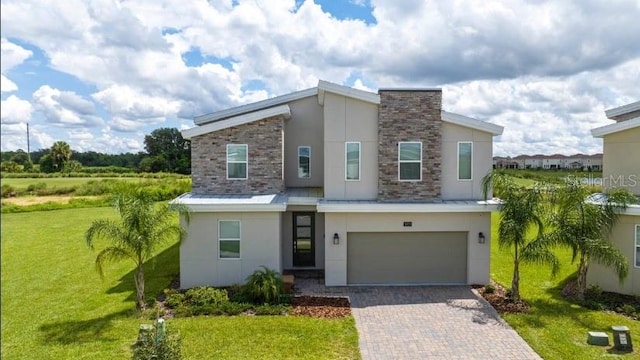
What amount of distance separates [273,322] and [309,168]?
8.08 m

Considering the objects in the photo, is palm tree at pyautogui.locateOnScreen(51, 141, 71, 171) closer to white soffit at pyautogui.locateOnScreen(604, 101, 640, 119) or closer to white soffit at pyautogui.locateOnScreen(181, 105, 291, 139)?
white soffit at pyautogui.locateOnScreen(181, 105, 291, 139)

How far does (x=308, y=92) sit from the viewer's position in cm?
1880

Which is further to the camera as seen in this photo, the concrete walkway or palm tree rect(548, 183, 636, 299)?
palm tree rect(548, 183, 636, 299)

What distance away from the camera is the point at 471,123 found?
16.0 m

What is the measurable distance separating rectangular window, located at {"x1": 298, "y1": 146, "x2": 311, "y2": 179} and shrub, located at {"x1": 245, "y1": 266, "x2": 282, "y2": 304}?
19.2 ft

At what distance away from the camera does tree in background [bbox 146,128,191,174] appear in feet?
209

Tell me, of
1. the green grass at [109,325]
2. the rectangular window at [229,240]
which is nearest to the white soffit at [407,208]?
the rectangular window at [229,240]

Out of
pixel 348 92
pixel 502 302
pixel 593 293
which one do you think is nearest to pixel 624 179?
pixel 593 293

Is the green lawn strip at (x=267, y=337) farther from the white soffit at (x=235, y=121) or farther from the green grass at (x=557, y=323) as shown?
the white soffit at (x=235, y=121)

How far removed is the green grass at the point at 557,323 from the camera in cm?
1054

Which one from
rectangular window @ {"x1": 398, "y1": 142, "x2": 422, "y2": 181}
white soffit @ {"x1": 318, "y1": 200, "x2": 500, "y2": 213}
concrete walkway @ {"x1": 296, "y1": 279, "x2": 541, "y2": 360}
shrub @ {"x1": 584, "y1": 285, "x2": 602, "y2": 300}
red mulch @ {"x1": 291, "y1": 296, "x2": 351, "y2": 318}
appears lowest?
concrete walkway @ {"x1": 296, "y1": 279, "x2": 541, "y2": 360}

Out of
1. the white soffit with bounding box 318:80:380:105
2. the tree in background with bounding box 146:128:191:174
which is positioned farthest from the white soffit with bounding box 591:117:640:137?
the tree in background with bounding box 146:128:191:174

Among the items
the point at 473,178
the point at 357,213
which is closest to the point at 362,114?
the point at 357,213

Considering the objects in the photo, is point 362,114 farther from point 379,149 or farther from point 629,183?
point 629,183
